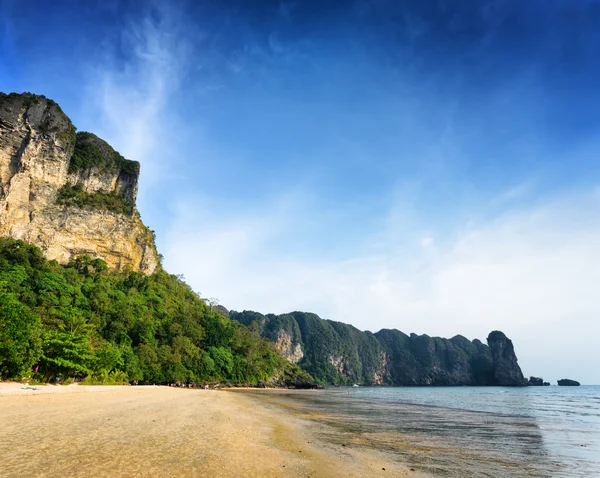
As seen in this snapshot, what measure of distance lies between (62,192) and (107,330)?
129 ft

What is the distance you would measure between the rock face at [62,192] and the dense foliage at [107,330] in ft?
17.2

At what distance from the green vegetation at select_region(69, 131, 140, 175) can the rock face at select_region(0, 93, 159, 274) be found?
201 millimetres

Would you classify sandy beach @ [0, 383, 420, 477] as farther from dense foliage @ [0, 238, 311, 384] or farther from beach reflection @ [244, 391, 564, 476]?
dense foliage @ [0, 238, 311, 384]

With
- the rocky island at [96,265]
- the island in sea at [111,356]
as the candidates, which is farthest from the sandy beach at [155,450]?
the rocky island at [96,265]

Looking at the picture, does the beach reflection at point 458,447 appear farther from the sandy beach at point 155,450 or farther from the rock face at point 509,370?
the rock face at point 509,370

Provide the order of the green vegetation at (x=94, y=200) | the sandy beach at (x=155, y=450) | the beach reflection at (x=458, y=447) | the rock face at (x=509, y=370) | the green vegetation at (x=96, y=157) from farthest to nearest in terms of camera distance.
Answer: the rock face at (x=509, y=370)
the green vegetation at (x=96, y=157)
the green vegetation at (x=94, y=200)
the beach reflection at (x=458, y=447)
the sandy beach at (x=155, y=450)

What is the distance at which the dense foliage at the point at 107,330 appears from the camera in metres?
26.3

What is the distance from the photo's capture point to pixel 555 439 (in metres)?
16.3

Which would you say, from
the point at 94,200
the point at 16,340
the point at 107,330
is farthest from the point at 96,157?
the point at 16,340

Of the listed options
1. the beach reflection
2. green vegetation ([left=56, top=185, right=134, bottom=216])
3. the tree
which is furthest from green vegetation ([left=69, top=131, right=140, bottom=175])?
the beach reflection

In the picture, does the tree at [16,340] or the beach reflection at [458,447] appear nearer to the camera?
the beach reflection at [458,447]

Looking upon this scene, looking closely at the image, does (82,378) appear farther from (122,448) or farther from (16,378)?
(122,448)

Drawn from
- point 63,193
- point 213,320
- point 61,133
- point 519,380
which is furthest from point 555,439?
point 519,380

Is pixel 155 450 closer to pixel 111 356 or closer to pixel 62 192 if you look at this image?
pixel 111 356
